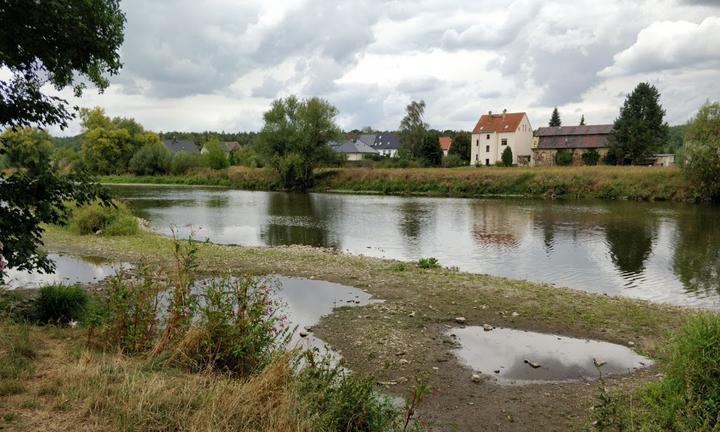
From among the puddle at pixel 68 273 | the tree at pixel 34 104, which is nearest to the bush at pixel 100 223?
the puddle at pixel 68 273

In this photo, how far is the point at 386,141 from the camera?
425ft

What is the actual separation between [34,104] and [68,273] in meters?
9.44

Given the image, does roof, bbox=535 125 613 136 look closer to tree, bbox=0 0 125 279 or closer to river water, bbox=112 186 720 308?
river water, bbox=112 186 720 308

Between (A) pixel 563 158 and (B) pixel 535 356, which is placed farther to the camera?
(A) pixel 563 158

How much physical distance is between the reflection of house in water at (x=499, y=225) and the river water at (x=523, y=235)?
65 millimetres

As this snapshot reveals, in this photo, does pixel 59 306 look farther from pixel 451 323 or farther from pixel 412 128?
pixel 412 128

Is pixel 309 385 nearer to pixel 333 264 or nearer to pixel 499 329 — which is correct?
pixel 499 329

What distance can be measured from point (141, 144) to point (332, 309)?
98041 millimetres

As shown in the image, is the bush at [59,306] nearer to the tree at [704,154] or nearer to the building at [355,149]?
the tree at [704,154]

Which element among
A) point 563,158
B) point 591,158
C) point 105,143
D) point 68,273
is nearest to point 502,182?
point 563,158

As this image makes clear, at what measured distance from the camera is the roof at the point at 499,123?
84.8 m

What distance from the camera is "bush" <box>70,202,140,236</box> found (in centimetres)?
2336

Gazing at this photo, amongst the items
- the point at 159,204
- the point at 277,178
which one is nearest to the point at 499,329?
the point at 159,204

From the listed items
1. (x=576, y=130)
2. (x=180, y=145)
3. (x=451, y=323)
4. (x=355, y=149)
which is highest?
(x=180, y=145)
